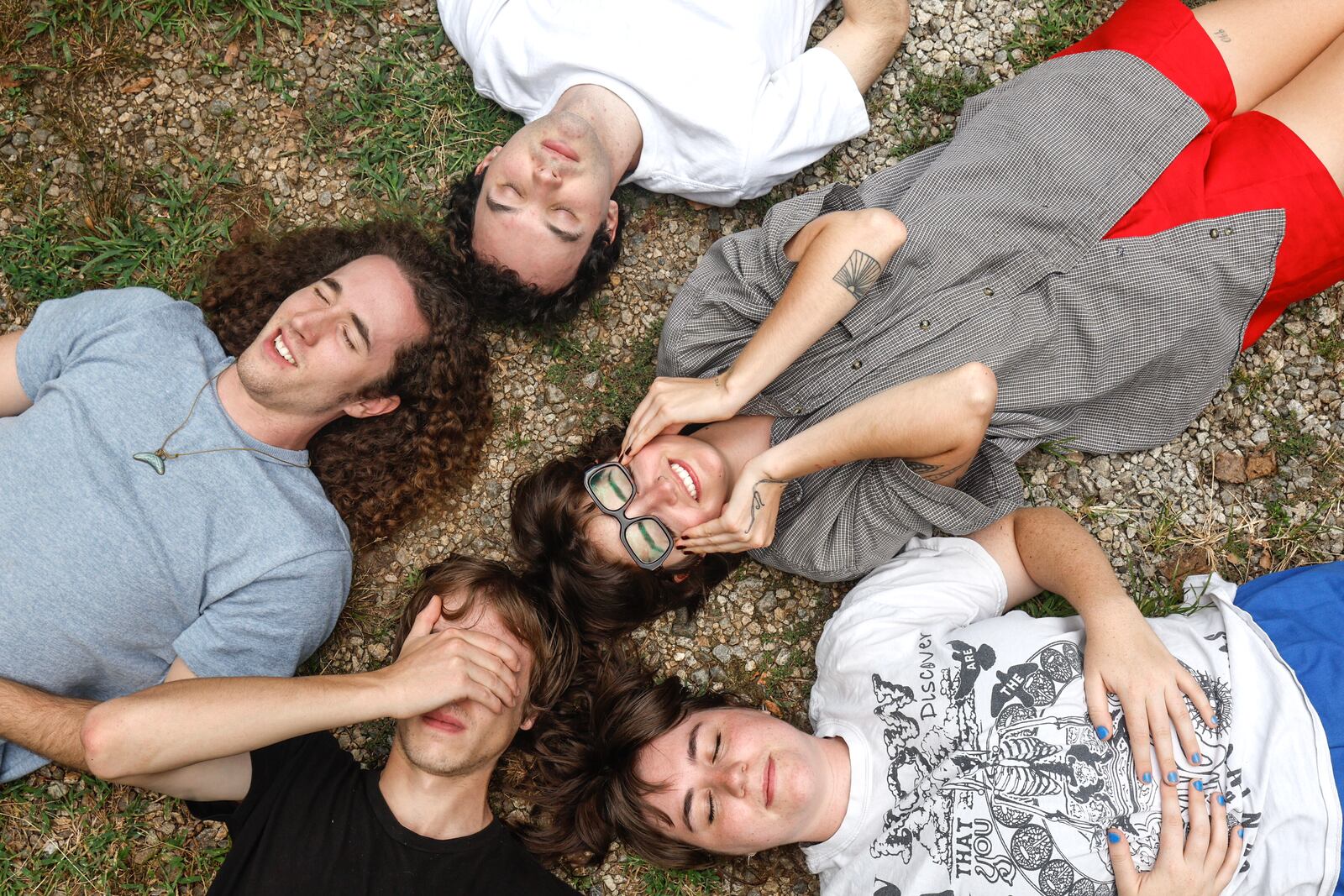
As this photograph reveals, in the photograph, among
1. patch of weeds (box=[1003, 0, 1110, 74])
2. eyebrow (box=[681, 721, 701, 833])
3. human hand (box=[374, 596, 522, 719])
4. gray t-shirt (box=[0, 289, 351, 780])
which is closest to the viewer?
human hand (box=[374, 596, 522, 719])

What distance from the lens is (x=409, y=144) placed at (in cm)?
493

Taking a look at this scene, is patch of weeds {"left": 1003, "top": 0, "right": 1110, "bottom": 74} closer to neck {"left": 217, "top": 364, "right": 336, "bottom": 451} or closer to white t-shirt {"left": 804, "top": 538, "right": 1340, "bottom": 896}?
white t-shirt {"left": 804, "top": 538, "right": 1340, "bottom": 896}

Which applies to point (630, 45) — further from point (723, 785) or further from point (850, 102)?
point (723, 785)

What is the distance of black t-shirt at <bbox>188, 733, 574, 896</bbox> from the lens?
13.0 ft

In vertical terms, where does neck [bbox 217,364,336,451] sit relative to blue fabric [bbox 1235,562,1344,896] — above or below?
below

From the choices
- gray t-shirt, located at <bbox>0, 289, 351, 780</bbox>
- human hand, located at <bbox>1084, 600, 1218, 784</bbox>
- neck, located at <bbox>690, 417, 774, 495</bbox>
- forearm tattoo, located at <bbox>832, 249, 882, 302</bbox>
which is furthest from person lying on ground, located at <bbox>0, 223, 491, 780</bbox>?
human hand, located at <bbox>1084, 600, 1218, 784</bbox>

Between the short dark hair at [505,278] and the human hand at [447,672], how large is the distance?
1.54 m

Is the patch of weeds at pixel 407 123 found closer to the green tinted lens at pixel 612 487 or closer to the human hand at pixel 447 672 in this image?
the green tinted lens at pixel 612 487

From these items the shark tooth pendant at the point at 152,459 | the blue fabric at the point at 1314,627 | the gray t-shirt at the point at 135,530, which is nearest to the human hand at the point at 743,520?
the gray t-shirt at the point at 135,530

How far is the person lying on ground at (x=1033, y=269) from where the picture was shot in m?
3.99

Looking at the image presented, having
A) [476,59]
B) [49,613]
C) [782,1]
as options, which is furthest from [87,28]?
[782,1]

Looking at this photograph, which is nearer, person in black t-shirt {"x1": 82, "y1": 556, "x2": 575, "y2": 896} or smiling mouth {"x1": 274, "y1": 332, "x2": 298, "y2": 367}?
person in black t-shirt {"x1": 82, "y1": 556, "x2": 575, "y2": 896}

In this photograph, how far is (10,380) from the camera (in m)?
4.30

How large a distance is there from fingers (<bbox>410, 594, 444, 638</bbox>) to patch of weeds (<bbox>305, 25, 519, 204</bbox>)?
7.48 ft
